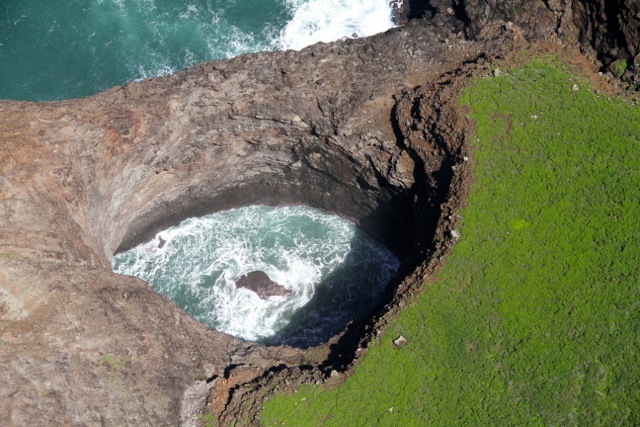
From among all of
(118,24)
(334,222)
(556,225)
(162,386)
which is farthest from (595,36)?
(118,24)

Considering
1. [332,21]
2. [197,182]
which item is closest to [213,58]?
[332,21]

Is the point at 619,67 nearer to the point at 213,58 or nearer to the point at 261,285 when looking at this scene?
the point at 261,285

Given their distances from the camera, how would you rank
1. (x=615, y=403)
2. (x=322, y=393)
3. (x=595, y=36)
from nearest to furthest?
(x=615, y=403) → (x=322, y=393) → (x=595, y=36)

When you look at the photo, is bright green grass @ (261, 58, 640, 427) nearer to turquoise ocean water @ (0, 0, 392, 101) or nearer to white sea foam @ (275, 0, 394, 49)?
white sea foam @ (275, 0, 394, 49)

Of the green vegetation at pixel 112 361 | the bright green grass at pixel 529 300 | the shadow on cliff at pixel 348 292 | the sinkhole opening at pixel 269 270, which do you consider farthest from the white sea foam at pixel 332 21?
the green vegetation at pixel 112 361

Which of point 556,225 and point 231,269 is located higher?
point 231,269

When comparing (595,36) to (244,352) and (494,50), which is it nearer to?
(494,50)
